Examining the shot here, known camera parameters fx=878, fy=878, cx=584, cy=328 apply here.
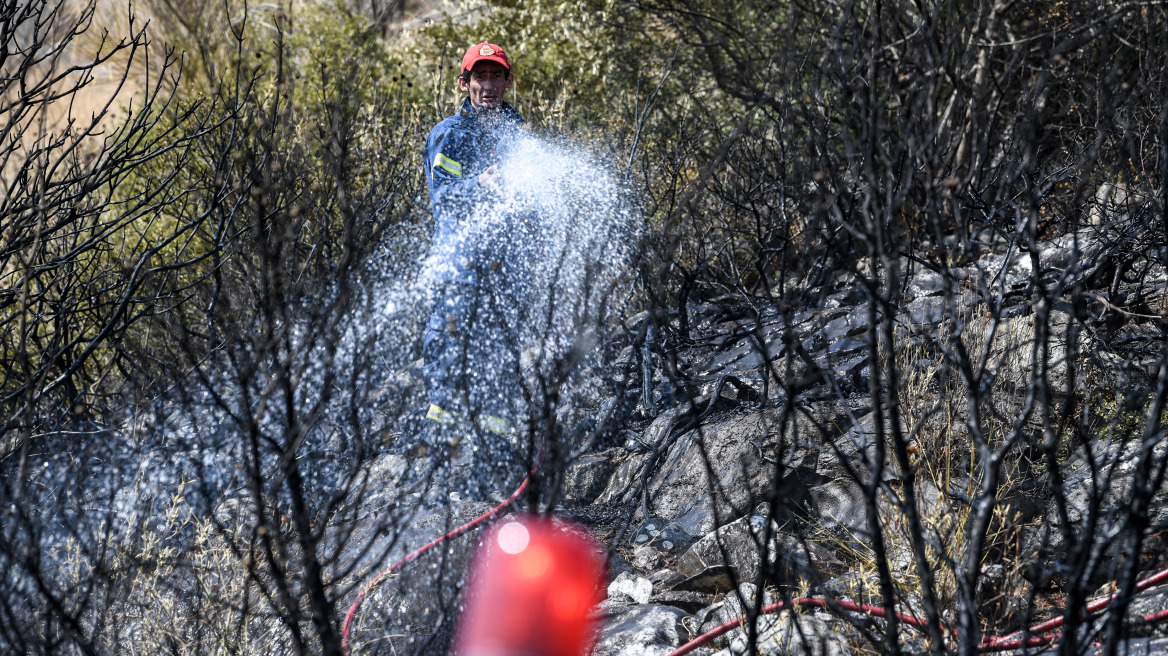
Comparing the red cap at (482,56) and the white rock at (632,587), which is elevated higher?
the red cap at (482,56)

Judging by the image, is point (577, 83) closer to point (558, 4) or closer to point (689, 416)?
point (558, 4)

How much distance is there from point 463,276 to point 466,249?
0.47ft

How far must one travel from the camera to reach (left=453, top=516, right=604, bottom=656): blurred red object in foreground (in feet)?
8.51

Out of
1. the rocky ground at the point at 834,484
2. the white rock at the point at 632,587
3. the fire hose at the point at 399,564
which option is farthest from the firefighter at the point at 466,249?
the white rock at the point at 632,587

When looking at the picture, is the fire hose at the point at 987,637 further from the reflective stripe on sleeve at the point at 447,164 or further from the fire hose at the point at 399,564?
the reflective stripe on sleeve at the point at 447,164

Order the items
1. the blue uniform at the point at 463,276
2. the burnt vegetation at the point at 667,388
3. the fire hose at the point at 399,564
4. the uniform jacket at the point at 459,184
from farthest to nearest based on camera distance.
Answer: the uniform jacket at the point at 459,184, the blue uniform at the point at 463,276, the fire hose at the point at 399,564, the burnt vegetation at the point at 667,388

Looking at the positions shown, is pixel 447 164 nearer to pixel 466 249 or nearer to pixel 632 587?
pixel 466 249

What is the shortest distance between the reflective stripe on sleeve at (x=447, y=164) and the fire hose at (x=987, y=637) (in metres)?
2.74

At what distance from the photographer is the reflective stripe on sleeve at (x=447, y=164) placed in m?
4.51

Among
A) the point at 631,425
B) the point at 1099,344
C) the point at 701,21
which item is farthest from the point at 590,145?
the point at 1099,344

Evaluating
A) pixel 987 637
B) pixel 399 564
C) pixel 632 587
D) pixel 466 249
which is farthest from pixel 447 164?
pixel 987 637

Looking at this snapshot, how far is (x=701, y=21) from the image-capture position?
323 inches

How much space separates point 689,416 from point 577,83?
6164 millimetres

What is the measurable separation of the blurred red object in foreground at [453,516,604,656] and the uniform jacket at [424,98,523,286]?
5.49ft
